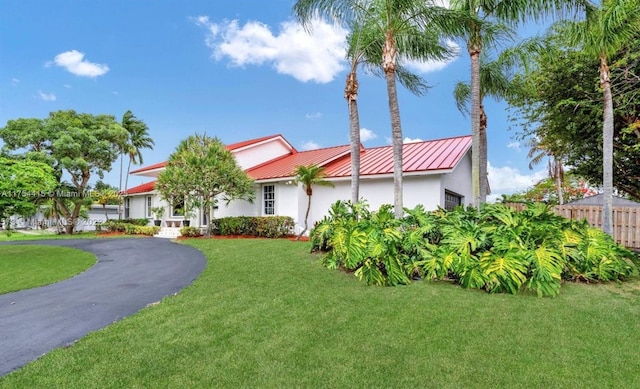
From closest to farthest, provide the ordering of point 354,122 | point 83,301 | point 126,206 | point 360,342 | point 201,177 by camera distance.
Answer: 1. point 360,342
2. point 83,301
3. point 354,122
4. point 201,177
5. point 126,206

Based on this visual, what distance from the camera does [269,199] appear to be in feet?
61.4

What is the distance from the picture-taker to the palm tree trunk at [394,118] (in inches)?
364

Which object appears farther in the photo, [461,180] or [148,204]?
[148,204]

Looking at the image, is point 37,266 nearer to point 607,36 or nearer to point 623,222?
point 607,36

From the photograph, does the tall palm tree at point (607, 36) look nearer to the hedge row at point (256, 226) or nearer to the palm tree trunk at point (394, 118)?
the palm tree trunk at point (394, 118)

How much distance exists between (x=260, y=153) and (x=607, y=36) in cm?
1752

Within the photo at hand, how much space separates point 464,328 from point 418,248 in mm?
2788

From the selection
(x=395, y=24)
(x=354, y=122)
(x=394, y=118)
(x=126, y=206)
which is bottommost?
(x=126, y=206)

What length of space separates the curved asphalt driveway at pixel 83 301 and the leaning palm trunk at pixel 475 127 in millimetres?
7538

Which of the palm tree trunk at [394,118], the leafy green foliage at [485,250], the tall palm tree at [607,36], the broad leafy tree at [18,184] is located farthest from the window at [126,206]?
the tall palm tree at [607,36]

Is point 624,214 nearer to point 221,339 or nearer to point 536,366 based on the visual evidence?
point 536,366

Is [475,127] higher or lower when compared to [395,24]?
lower

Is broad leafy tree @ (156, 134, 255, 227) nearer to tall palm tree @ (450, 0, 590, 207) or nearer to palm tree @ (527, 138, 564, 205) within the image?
tall palm tree @ (450, 0, 590, 207)

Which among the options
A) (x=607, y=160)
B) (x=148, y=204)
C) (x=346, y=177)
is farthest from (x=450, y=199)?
(x=148, y=204)
